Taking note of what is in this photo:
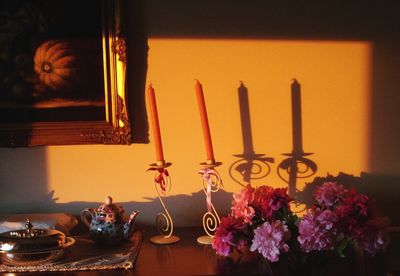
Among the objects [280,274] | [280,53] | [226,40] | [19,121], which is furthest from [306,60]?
[19,121]

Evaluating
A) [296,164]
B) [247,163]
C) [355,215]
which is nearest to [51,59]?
[247,163]

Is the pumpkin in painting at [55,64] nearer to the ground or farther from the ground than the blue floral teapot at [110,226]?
farther from the ground

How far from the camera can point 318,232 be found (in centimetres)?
94

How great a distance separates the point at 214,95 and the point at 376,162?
54 cm

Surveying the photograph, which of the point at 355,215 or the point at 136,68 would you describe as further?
the point at 136,68

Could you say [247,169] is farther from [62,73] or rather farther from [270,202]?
[62,73]

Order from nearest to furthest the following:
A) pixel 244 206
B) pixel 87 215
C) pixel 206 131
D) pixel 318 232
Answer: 1. pixel 318 232
2. pixel 244 206
3. pixel 206 131
4. pixel 87 215

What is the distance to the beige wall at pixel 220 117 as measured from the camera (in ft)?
4.32

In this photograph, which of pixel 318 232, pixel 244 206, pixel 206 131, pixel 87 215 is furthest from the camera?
pixel 87 215

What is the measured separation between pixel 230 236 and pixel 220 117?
0.45 m

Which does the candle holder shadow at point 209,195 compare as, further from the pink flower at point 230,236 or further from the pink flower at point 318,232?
the pink flower at point 318,232

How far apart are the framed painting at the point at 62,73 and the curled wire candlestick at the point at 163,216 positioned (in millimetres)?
174

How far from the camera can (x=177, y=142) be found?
134cm

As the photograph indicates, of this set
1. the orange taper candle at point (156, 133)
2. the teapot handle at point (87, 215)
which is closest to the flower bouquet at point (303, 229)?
the orange taper candle at point (156, 133)
